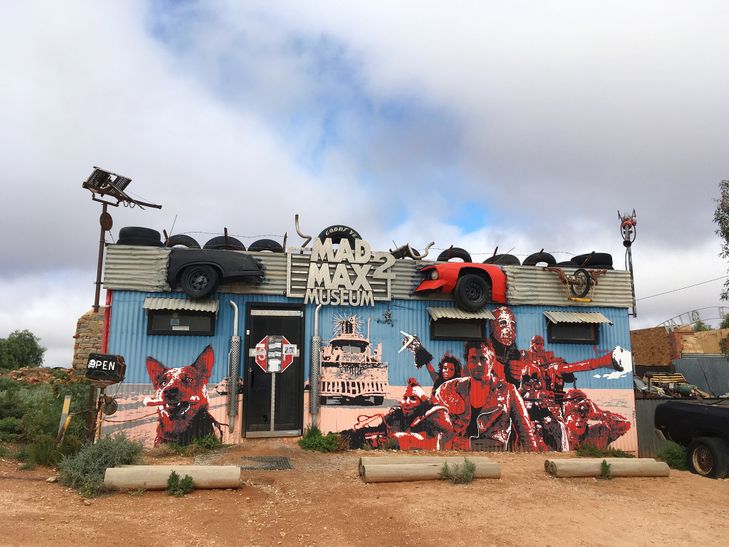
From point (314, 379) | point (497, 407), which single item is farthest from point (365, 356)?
point (497, 407)

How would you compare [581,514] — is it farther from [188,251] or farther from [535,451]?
[188,251]

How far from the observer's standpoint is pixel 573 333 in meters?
13.2

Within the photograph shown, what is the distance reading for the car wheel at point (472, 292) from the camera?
12289mm

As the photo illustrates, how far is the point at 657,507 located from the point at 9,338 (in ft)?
128

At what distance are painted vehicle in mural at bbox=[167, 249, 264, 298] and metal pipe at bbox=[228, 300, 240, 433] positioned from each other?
1.00 metres

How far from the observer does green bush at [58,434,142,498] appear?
7312 millimetres

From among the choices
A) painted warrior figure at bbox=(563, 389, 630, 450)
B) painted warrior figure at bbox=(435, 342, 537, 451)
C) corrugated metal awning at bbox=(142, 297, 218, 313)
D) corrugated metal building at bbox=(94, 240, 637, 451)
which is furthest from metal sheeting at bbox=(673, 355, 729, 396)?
corrugated metal awning at bbox=(142, 297, 218, 313)

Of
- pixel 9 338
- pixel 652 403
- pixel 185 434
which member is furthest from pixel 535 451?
pixel 9 338

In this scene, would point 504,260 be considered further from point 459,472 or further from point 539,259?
point 459,472

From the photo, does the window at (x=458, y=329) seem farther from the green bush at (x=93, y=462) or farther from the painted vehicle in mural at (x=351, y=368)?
the green bush at (x=93, y=462)

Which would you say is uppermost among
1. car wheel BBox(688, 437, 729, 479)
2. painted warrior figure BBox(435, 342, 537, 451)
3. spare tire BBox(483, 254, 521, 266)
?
spare tire BBox(483, 254, 521, 266)

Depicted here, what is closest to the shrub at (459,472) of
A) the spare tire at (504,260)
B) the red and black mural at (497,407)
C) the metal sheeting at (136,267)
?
the red and black mural at (497,407)

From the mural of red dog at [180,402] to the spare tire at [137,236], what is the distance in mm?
2511

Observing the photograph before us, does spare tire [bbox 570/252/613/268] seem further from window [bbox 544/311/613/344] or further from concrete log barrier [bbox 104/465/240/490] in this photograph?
concrete log barrier [bbox 104/465/240/490]
